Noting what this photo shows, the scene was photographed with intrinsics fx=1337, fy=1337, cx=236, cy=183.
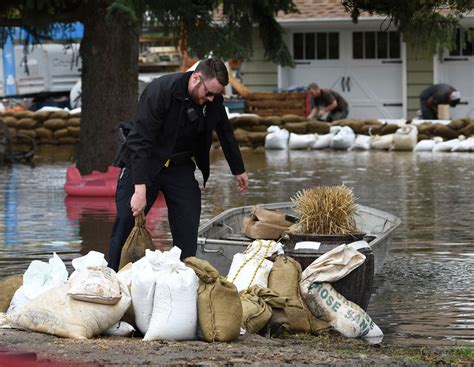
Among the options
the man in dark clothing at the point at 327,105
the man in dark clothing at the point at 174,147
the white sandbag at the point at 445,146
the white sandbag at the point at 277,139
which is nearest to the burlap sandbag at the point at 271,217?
the man in dark clothing at the point at 174,147

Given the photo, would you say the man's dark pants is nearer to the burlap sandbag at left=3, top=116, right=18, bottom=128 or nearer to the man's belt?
the man's belt

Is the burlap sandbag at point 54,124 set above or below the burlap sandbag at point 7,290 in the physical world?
below

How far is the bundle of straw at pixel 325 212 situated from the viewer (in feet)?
32.0

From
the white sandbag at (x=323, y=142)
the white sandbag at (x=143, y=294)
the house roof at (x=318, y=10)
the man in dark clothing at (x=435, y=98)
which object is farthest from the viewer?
the house roof at (x=318, y=10)

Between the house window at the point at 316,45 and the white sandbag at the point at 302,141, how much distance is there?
570 cm

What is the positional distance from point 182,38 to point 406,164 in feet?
23.5

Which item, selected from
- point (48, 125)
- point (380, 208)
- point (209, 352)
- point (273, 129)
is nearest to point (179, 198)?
point (209, 352)

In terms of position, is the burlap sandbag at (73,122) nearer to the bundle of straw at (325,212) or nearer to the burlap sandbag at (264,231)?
the burlap sandbag at (264,231)

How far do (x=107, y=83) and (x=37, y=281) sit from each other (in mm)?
10772

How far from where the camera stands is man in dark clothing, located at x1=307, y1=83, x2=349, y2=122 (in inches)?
1173

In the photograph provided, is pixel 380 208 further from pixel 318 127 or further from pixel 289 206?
pixel 318 127

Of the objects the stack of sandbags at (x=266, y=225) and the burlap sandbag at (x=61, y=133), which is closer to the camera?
the stack of sandbags at (x=266, y=225)

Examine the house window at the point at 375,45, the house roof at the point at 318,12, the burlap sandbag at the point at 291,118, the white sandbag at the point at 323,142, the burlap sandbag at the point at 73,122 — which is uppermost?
the house roof at the point at 318,12

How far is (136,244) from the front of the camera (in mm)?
8773
